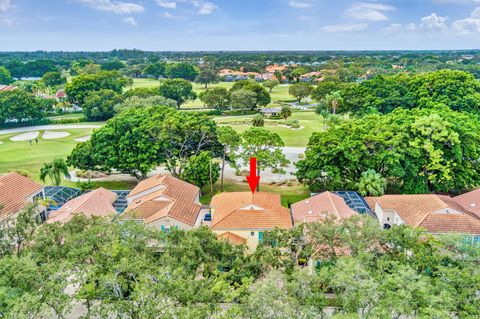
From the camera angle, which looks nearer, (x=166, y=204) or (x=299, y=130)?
(x=166, y=204)

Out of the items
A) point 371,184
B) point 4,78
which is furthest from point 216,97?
point 4,78

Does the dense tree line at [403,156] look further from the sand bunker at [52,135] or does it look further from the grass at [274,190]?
the sand bunker at [52,135]

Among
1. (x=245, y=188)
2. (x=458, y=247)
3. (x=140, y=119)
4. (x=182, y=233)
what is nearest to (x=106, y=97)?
(x=140, y=119)

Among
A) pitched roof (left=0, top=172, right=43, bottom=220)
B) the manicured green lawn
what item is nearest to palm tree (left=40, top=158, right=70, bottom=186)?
pitched roof (left=0, top=172, right=43, bottom=220)

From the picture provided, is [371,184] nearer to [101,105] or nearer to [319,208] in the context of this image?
[319,208]

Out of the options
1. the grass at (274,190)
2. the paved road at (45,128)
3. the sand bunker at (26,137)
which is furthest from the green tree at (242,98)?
the grass at (274,190)

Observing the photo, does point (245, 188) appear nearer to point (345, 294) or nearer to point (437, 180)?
point (437, 180)

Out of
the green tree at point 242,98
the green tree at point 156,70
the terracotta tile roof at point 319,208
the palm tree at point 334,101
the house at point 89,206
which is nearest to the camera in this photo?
the terracotta tile roof at point 319,208
